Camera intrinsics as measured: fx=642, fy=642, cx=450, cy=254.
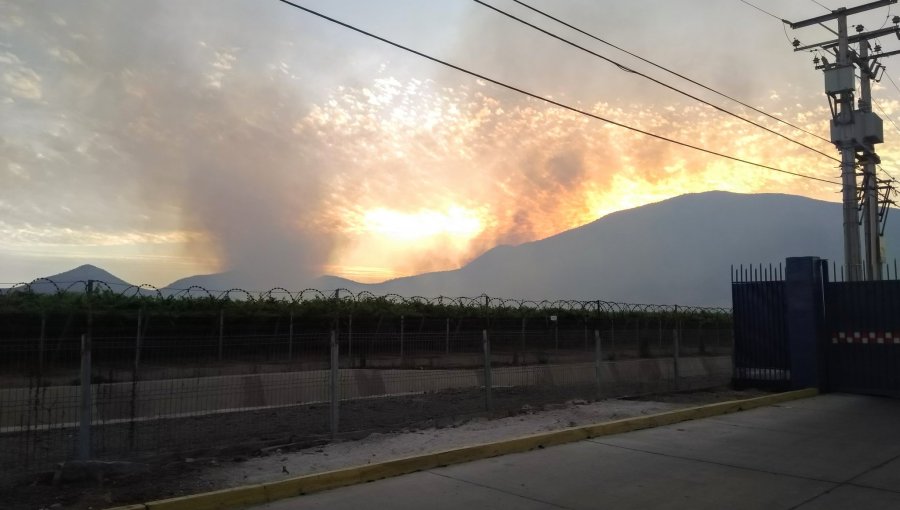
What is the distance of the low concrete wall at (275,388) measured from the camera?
10.2 m

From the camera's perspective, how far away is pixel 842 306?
16484 millimetres

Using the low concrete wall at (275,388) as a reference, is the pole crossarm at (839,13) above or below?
above

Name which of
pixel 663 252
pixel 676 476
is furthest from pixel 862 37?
pixel 663 252

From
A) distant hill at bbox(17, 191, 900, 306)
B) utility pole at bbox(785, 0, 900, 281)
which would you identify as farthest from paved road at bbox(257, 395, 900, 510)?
distant hill at bbox(17, 191, 900, 306)

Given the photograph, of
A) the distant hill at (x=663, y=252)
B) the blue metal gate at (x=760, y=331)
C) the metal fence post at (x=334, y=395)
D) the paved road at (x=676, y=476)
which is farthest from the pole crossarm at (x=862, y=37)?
the distant hill at (x=663, y=252)

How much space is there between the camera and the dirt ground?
7.08 metres

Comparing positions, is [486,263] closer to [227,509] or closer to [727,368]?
[727,368]

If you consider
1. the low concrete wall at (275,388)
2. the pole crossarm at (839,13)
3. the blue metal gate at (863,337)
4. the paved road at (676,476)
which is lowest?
the paved road at (676,476)

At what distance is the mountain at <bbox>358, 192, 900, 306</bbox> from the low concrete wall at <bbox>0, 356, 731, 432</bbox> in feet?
327

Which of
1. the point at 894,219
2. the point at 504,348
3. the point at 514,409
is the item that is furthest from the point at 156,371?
the point at 894,219

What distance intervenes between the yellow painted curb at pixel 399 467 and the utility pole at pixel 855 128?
14.1 meters

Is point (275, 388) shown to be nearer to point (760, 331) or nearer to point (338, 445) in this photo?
point (338, 445)

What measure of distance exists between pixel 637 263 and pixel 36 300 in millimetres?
136215

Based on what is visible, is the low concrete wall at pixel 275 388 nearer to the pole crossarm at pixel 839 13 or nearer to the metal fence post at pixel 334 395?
the metal fence post at pixel 334 395
